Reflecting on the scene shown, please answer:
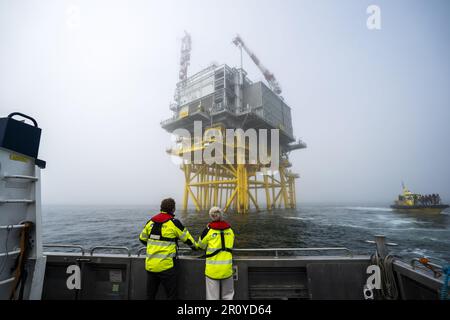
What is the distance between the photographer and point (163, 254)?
3072 mm

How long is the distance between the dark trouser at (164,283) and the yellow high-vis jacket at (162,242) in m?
0.08

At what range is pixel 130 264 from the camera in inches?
146

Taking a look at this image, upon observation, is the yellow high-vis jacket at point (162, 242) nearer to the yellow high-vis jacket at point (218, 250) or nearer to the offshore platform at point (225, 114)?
the yellow high-vis jacket at point (218, 250)

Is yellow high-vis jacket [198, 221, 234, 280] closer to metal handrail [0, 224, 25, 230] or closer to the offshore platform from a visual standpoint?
metal handrail [0, 224, 25, 230]

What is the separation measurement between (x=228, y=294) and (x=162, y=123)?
26.8m

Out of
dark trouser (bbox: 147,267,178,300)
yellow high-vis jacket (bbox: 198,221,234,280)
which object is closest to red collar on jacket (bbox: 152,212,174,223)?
yellow high-vis jacket (bbox: 198,221,234,280)

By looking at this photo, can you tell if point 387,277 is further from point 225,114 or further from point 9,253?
point 225,114

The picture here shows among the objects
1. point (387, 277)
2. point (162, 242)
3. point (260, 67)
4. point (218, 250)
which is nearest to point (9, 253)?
point (162, 242)

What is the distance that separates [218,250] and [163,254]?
0.89 meters

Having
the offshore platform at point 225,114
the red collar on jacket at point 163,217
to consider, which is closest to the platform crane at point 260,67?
the offshore platform at point 225,114

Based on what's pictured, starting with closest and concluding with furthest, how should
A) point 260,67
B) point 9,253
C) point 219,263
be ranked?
point 9,253 < point 219,263 < point 260,67
